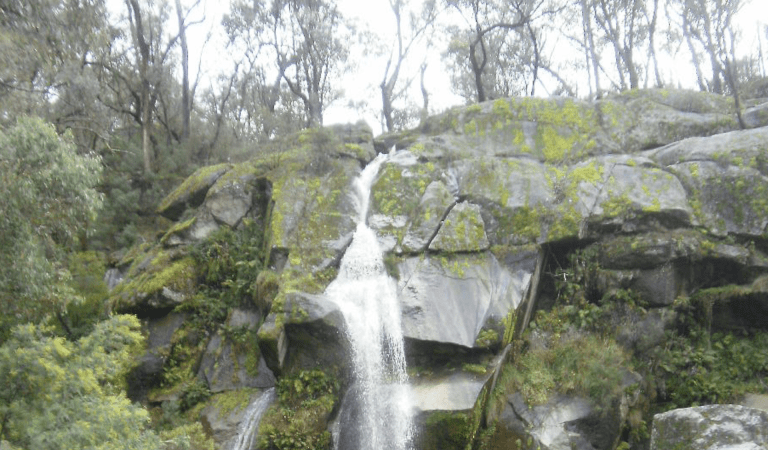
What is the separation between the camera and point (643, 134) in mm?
14594

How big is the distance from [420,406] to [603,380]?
12.0 ft

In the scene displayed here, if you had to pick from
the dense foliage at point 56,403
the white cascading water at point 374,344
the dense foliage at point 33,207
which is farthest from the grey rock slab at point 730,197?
the dense foliage at point 33,207

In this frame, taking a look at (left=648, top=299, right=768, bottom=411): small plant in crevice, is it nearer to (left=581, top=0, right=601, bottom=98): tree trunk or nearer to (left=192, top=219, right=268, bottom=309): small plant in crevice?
(left=192, top=219, right=268, bottom=309): small plant in crevice

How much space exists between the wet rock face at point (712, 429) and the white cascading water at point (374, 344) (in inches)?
165

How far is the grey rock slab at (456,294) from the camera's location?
10289mm

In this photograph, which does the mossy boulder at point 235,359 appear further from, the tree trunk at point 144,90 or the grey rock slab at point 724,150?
the grey rock slab at point 724,150

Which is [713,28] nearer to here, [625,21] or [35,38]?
[625,21]

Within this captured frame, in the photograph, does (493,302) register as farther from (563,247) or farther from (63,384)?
(63,384)

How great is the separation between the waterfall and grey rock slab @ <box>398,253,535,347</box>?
316cm

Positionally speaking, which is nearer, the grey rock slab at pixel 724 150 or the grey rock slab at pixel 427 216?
the grey rock slab at pixel 724 150

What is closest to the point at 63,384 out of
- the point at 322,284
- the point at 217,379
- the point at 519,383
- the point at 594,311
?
the point at 217,379

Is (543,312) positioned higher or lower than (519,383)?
higher

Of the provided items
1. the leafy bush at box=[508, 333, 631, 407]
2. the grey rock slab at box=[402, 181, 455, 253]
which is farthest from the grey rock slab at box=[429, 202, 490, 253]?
the leafy bush at box=[508, 333, 631, 407]

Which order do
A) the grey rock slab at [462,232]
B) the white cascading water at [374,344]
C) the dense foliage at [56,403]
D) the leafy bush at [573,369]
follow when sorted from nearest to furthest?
the dense foliage at [56,403] < the white cascading water at [374,344] < the leafy bush at [573,369] < the grey rock slab at [462,232]
